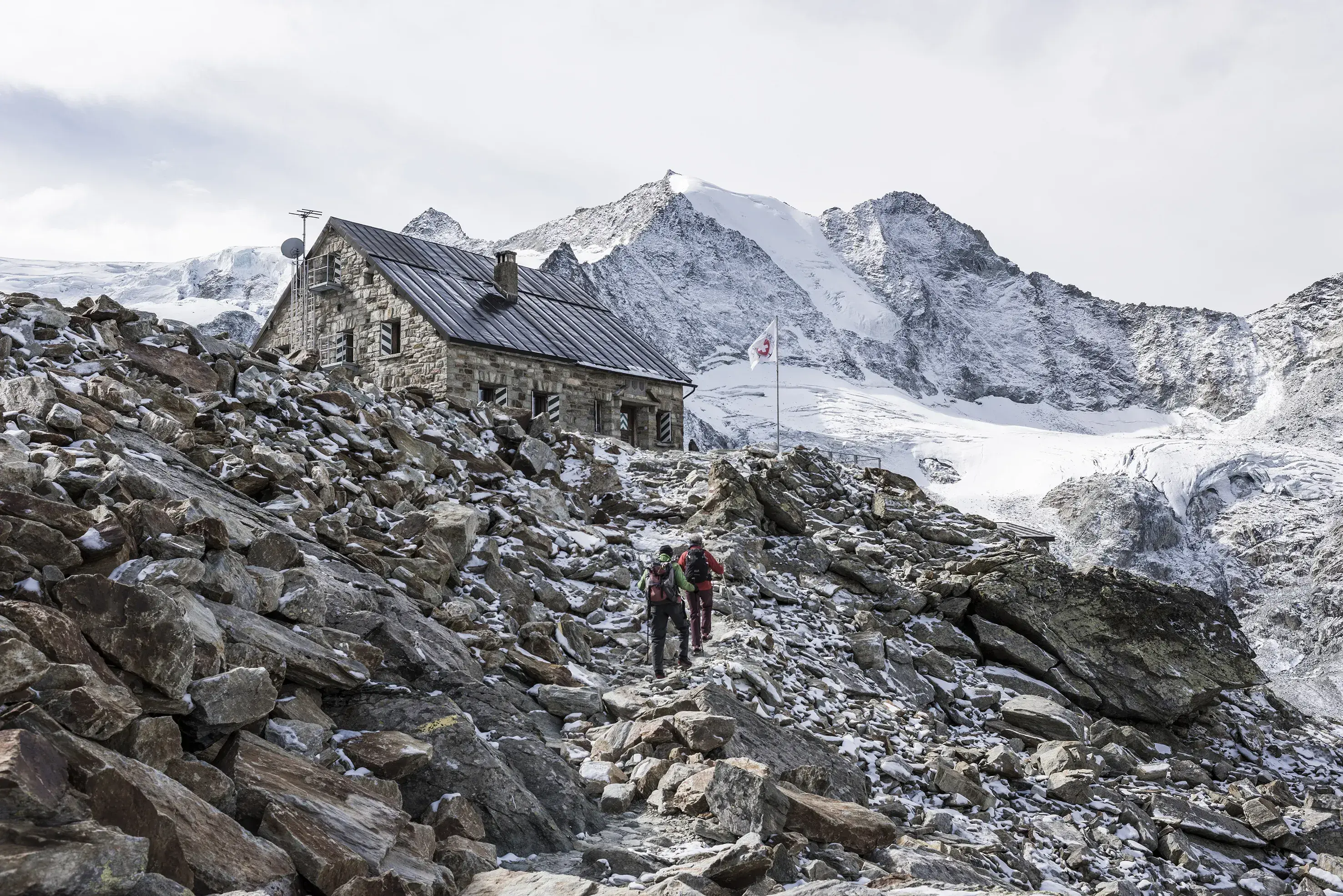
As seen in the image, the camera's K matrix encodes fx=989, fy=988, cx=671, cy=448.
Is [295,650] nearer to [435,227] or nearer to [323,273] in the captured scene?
[323,273]

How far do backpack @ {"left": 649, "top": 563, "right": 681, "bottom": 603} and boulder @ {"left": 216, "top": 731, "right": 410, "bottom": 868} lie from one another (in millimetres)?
6382

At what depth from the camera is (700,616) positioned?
47.7ft

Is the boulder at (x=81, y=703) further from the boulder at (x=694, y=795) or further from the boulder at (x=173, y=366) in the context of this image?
the boulder at (x=173, y=366)

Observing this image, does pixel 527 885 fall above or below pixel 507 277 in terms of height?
below

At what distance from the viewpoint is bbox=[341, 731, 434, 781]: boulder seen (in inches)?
291

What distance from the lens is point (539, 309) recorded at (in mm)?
33656

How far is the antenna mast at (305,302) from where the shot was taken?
106 ft

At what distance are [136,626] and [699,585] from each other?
28.7ft

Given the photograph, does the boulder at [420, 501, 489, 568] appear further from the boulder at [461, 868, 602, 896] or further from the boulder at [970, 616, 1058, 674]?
the boulder at [970, 616, 1058, 674]

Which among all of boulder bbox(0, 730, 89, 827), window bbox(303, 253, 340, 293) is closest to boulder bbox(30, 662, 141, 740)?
boulder bbox(0, 730, 89, 827)

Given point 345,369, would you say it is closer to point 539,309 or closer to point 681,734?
point 681,734

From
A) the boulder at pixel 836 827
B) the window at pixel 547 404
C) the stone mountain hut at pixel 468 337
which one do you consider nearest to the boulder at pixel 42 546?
the boulder at pixel 836 827

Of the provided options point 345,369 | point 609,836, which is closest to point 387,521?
point 345,369

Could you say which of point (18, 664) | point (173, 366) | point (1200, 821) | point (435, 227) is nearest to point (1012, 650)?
point (1200, 821)
